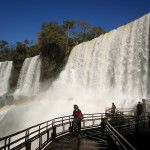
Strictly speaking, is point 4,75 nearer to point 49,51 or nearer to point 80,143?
point 49,51

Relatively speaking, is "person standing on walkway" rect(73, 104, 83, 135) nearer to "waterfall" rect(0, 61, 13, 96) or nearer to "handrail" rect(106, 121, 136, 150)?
"handrail" rect(106, 121, 136, 150)

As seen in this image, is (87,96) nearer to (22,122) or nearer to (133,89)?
(133,89)

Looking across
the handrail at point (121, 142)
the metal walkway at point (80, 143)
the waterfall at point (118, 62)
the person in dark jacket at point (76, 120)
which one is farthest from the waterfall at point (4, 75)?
the handrail at point (121, 142)

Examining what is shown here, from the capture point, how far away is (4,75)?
217ft

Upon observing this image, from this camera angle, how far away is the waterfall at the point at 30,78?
57500 mm

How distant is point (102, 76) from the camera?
38.8 m

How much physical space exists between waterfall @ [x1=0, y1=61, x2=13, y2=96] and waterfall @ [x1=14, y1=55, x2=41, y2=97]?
5429 mm

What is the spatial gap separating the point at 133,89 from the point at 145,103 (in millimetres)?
9114

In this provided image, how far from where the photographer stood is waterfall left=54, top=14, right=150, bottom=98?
31.5 meters

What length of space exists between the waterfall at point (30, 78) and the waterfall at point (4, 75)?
17.8 feet

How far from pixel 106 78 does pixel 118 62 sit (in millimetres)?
3271

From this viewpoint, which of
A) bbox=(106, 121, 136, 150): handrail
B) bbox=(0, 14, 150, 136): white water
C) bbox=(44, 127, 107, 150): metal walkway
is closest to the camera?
bbox=(106, 121, 136, 150): handrail

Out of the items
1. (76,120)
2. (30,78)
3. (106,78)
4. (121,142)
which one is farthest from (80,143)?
(30,78)

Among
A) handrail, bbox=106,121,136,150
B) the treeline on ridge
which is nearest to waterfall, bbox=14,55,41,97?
the treeline on ridge
